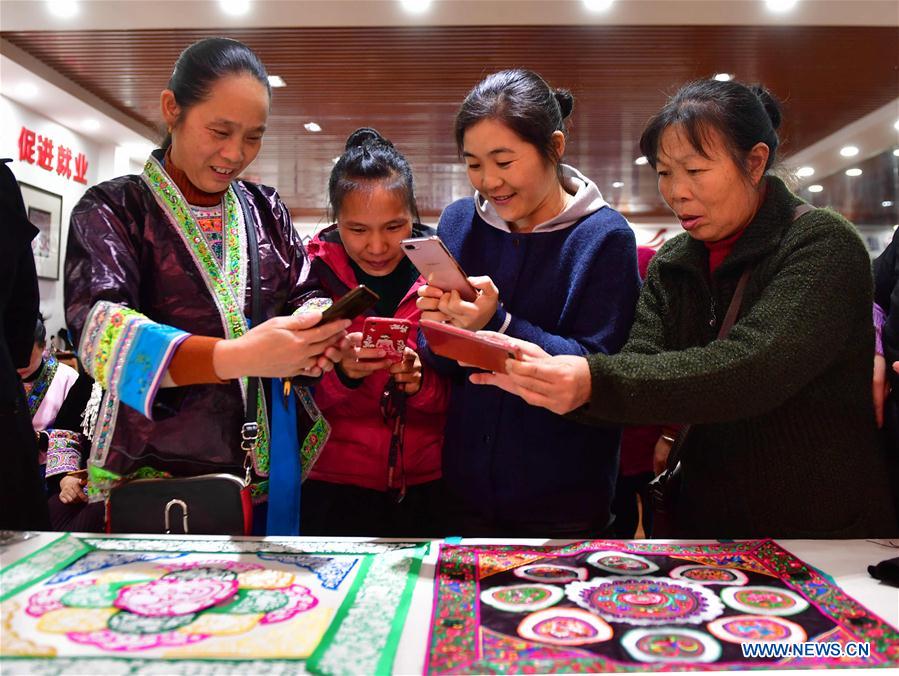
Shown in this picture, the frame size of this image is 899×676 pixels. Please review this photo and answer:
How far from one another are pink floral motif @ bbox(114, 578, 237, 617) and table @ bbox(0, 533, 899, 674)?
22 cm

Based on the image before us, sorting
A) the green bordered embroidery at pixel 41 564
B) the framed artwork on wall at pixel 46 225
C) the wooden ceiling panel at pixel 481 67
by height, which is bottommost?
the green bordered embroidery at pixel 41 564

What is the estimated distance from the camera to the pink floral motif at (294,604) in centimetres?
94

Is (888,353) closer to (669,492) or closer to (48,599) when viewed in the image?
(669,492)

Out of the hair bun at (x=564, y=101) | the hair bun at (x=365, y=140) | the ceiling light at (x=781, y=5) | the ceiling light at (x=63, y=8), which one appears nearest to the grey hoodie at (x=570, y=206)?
the hair bun at (x=564, y=101)

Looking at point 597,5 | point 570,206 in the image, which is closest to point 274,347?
point 570,206

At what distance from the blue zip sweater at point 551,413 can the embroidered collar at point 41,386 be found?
2.03 meters

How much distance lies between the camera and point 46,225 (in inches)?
273

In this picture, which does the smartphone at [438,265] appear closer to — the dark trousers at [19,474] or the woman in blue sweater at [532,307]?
the woman in blue sweater at [532,307]

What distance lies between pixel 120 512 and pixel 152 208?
1.84 feet

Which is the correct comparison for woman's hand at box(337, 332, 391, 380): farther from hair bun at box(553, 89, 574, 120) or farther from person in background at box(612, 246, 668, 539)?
person in background at box(612, 246, 668, 539)

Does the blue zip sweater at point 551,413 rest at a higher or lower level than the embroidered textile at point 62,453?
higher

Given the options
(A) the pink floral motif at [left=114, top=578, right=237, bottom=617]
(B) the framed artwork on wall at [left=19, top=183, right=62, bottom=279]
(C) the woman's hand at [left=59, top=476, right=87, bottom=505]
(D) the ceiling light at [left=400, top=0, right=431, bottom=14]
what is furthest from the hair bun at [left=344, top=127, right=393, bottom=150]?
(B) the framed artwork on wall at [left=19, top=183, right=62, bottom=279]

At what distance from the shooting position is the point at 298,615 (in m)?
0.95

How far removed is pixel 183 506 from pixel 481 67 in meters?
5.09
